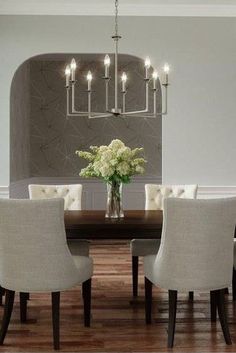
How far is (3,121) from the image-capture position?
5.97 meters

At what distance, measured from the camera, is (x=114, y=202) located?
3998 millimetres

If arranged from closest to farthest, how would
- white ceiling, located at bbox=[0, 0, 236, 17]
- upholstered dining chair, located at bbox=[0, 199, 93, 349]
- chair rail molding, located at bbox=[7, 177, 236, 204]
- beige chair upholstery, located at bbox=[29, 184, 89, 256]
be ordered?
upholstered dining chair, located at bbox=[0, 199, 93, 349], beige chair upholstery, located at bbox=[29, 184, 89, 256], white ceiling, located at bbox=[0, 0, 236, 17], chair rail molding, located at bbox=[7, 177, 236, 204]

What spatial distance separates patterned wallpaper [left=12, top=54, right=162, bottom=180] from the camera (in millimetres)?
8039

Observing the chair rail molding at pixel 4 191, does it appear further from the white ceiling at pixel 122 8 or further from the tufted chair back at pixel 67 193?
the white ceiling at pixel 122 8

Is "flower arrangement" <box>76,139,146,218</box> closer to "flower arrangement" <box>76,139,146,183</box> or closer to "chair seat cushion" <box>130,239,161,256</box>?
"flower arrangement" <box>76,139,146,183</box>

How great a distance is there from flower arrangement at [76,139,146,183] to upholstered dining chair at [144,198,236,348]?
32.9 inches

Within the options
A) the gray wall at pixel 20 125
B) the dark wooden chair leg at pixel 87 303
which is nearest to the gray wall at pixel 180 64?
the gray wall at pixel 20 125

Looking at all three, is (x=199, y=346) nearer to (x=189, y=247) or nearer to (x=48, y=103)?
(x=189, y=247)

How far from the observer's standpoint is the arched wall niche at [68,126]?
8.04 meters

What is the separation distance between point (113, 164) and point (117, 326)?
107 cm

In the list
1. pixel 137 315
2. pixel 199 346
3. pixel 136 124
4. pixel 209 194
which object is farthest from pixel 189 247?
pixel 136 124

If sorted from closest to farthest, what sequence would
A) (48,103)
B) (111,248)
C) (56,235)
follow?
(56,235) → (111,248) → (48,103)

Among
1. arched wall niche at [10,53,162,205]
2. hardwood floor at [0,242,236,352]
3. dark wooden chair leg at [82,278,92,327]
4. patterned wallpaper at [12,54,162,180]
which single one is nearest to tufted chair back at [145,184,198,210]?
hardwood floor at [0,242,236,352]

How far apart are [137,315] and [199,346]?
702mm
